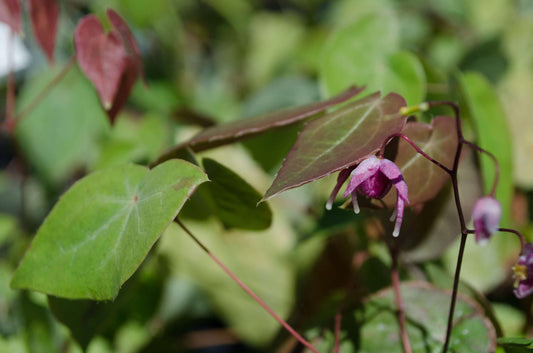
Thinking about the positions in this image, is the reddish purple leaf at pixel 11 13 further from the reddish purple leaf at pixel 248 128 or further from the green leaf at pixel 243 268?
the green leaf at pixel 243 268

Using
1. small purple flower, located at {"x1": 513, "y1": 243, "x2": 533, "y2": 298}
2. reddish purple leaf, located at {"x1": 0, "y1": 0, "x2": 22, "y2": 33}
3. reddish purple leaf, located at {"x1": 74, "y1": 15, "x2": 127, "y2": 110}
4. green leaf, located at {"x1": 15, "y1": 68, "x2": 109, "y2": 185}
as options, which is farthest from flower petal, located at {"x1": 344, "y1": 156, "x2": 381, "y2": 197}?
green leaf, located at {"x1": 15, "y1": 68, "x2": 109, "y2": 185}

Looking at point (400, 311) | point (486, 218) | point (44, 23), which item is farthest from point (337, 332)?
point (44, 23)

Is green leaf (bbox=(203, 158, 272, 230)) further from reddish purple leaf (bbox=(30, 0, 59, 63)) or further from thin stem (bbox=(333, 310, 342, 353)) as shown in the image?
reddish purple leaf (bbox=(30, 0, 59, 63))

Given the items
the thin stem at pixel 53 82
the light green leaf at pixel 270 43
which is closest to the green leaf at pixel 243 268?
the thin stem at pixel 53 82

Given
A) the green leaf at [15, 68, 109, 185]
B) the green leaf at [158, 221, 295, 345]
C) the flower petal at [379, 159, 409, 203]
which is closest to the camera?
the flower petal at [379, 159, 409, 203]

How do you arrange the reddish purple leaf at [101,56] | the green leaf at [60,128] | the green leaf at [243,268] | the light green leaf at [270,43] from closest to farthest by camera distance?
the reddish purple leaf at [101,56] → the green leaf at [243,268] → the green leaf at [60,128] → the light green leaf at [270,43]

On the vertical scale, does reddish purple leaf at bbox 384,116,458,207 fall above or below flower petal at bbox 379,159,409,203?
below

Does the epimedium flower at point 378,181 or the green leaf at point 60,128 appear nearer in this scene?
the epimedium flower at point 378,181
